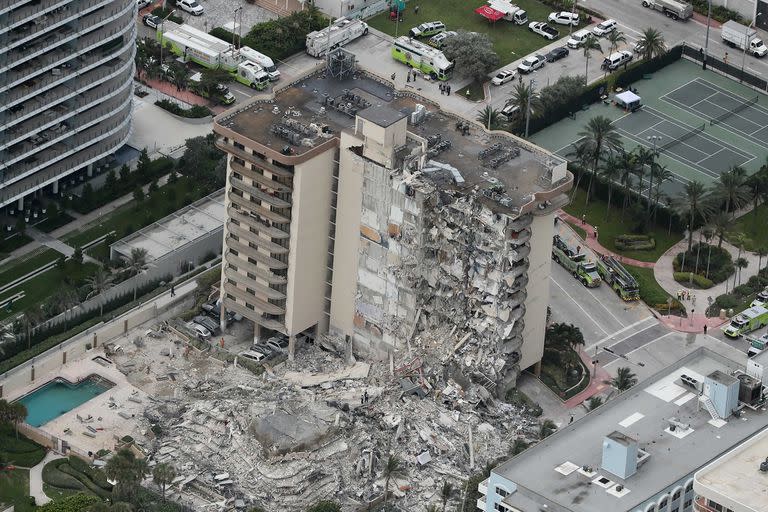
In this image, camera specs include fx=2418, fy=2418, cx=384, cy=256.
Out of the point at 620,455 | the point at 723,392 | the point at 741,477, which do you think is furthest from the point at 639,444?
the point at 741,477

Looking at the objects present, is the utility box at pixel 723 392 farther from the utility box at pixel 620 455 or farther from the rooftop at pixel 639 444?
the utility box at pixel 620 455

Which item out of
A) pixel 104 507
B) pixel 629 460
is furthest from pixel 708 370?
pixel 104 507

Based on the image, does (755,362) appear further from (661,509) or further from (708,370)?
(661,509)

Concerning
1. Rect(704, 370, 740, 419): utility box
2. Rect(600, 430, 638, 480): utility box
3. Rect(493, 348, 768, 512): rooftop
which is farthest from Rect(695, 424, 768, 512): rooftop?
Rect(704, 370, 740, 419): utility box

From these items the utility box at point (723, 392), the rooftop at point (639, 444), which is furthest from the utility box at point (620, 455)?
the utility box at point (723, 392)

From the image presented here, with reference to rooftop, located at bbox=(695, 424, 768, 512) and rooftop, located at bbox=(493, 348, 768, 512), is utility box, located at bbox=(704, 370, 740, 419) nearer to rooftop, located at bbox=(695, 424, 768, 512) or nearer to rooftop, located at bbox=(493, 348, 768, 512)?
rooftop, located at bbox=(493, 348, 768, 512)

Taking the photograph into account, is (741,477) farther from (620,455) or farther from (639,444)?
(639,444)
